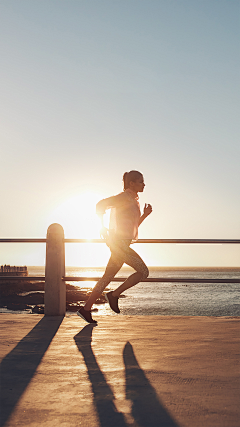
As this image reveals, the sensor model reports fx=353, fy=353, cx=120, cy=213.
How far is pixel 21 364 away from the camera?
242 centimetres

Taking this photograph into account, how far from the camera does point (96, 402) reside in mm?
1712

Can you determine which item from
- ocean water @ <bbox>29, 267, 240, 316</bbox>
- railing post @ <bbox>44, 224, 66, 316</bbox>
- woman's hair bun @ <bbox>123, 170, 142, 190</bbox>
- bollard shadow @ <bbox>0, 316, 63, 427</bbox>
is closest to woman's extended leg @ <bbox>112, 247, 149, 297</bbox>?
woman's hair bun @ <bbox>123, 170, 142, 190</bbox>

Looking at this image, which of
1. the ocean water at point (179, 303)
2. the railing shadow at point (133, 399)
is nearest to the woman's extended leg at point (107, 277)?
the railing shadow at point (133, 399)

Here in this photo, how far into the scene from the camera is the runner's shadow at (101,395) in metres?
1.50

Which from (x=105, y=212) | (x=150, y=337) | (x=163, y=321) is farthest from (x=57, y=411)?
(x=163, y=321)

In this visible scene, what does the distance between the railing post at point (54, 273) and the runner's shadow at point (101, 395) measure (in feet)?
6.02

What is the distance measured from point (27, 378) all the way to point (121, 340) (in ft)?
4.02

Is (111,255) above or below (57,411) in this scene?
above

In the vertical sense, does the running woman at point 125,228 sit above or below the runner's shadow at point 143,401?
above

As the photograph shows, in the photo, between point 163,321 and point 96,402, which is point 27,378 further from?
point 163,321

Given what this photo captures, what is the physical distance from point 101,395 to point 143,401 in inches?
8.9

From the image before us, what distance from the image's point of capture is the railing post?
4.73 m

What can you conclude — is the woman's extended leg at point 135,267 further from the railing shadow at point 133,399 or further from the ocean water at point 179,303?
the ocean water at point 179,303

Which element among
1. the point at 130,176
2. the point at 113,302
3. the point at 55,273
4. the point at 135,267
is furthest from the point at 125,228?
the point at 55,273
